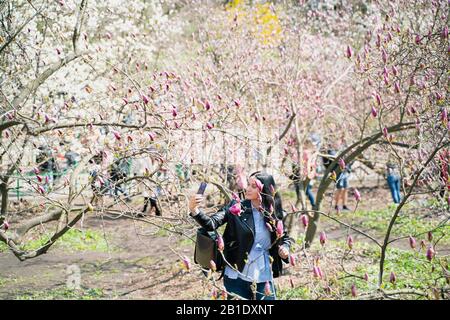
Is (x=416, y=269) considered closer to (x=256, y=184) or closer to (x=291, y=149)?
(x=291, y=149)

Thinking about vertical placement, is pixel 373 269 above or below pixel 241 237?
below

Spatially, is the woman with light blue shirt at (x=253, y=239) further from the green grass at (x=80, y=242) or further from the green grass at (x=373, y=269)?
the green grass at (x=80, y=242)

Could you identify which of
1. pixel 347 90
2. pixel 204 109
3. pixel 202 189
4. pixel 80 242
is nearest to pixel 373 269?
pixel 204 109

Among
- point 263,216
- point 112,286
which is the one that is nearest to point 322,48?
point 112,286

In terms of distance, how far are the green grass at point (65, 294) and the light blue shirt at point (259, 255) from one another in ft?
10.6

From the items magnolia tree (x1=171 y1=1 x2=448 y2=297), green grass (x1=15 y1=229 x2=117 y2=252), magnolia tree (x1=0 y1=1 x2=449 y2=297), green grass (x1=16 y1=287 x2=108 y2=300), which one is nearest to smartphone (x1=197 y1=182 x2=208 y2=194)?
magnolia tree (x1=0 y1=1 x2=449 y2=297)

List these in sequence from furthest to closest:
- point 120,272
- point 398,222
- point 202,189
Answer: point 398,222 → point 120,272 → point 202,189

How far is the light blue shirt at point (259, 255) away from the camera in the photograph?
3.89 metres

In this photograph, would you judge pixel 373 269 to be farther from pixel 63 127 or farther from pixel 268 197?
pixel 63 127

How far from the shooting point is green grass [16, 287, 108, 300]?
21.0ft

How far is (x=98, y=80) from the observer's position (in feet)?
31.9

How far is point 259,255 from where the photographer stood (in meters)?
3.89

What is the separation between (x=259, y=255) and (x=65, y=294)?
3.64m

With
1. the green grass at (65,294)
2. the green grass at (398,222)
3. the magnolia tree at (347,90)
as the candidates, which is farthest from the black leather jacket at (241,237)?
the green grass at (398,222)
